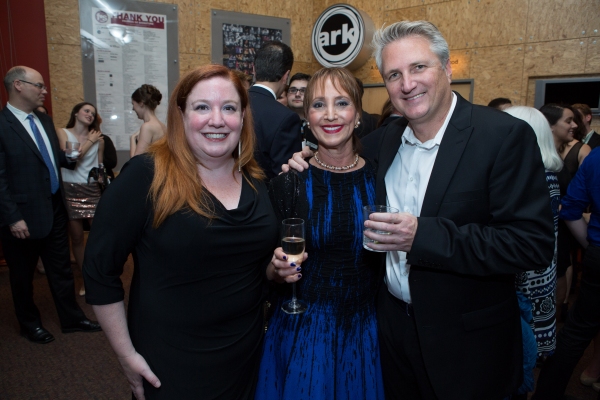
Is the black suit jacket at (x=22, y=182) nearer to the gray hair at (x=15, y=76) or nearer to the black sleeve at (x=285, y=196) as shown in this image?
the gray hair at (x=15, y=76)

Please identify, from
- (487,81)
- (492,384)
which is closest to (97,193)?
(492,384)

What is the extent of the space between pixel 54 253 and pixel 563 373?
3.64m

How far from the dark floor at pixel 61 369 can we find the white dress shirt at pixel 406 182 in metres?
2.08

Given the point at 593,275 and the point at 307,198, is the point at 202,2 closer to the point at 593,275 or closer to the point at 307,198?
the point at 307,198

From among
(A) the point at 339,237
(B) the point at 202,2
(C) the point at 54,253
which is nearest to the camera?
(A) the point at 339,237

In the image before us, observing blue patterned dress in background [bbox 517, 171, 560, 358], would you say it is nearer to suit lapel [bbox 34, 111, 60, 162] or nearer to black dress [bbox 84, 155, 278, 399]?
black dress [bbox 84, 155, 278, 399]

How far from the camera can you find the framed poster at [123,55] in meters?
5.59

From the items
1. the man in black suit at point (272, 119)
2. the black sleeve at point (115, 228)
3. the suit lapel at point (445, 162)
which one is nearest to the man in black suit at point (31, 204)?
the man in black suit at point (272, 119)

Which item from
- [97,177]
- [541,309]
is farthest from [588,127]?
[97,177]

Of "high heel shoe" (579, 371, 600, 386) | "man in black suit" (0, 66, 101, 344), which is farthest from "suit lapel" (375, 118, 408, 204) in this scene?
"man in black suit" (0, 66, 101, 344)

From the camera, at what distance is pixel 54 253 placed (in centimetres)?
349

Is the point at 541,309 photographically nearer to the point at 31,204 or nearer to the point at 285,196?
the point at 285,196

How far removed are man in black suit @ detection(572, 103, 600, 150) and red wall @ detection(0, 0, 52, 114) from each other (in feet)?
19.4

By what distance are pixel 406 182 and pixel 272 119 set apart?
1460 millimetres
